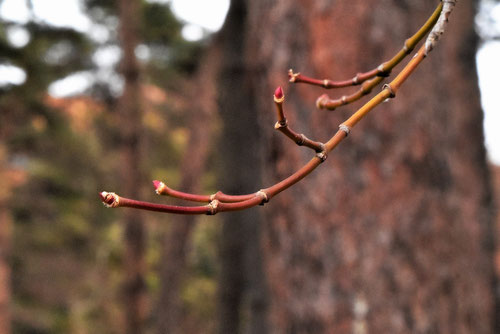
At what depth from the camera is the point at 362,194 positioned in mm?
2277

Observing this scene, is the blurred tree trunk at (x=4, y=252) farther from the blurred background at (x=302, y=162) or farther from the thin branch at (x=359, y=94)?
the thin branch at (x=359, y=94)

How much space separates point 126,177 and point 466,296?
175 inches

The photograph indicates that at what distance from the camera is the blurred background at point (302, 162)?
89.1 inches

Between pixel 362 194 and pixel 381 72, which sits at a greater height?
pixel 362 194

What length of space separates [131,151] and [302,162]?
14.0ft

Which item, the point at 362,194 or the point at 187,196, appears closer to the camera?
the point at 187,196

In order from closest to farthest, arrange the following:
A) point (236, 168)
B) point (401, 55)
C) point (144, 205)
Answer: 1. point (144, 205)
2. point (401, 55)
3. point (236, 168)

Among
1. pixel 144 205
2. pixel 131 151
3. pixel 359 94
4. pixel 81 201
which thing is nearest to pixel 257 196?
pixel 144 205

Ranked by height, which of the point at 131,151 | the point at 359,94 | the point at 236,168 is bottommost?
the point at 359,94

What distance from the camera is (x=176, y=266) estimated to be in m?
6.17

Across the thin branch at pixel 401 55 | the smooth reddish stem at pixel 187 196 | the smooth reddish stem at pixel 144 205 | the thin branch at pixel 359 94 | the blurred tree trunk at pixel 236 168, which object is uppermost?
the blurred tree trunk at pixel 236 168

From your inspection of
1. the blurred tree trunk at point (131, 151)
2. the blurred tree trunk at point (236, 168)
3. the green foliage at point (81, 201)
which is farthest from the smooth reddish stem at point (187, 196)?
the green foliage at point (81, 201)

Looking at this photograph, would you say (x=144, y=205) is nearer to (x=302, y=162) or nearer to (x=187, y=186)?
(x=302, y=162)

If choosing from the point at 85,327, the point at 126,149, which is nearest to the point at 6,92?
the point at 126,149
